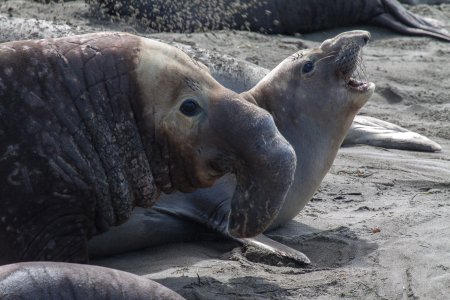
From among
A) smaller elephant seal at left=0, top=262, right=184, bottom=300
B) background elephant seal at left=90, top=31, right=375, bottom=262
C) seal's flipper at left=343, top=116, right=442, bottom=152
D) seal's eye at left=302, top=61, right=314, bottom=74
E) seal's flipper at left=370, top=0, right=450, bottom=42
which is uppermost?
smaller elephant seal at left=0, top=262, right=184, bottom=300

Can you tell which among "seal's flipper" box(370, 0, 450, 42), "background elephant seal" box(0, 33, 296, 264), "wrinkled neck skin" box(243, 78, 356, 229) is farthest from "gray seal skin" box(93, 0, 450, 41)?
"background elephant seal" box(0, 33, 296, 264)

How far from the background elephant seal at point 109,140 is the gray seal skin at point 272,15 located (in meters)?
6.36

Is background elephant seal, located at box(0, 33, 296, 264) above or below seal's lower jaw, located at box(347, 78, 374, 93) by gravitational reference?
above

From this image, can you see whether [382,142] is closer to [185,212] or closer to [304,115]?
[304,115]

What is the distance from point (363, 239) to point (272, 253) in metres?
0.60

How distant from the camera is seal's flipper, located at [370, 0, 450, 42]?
515 inches

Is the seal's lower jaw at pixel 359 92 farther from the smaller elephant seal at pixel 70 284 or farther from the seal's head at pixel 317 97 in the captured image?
the smaller elephant seal at pixel 70 284

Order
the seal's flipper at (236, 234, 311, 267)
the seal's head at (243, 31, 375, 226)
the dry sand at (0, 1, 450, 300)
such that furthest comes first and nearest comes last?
the seal's head at (243, 31, 375, 226) → the seal's flipper at (236, 234, 311, 267) → the dry sand at (0, 1, 450, 300)

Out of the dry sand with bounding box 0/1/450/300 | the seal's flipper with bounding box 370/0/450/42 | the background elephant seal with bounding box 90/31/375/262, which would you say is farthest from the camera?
the seal's flipper with bounding box 370/0/450/42

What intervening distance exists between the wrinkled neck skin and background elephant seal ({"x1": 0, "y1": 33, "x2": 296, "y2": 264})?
159 centimetres

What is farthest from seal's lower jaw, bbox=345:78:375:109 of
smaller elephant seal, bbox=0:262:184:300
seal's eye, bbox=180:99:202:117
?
smaller elephant seal, bbox=0:262:184:300

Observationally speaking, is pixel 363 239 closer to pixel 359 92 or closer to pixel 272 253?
pixel 272 253

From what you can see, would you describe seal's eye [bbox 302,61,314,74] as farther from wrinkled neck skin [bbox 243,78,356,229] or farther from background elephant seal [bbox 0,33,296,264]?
background elephant seal [bbox 0,33,296,264]

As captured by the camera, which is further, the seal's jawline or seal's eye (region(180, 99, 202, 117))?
the seal's jawline
